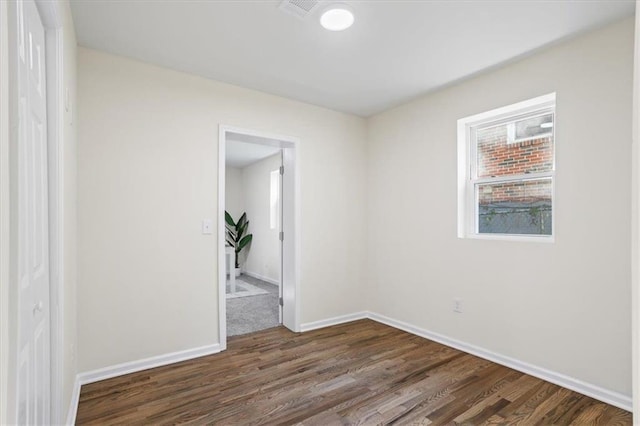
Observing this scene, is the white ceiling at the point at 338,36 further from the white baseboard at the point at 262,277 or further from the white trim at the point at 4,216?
the white baseboard at the point at 262,277

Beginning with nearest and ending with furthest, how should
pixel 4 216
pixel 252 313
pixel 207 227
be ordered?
pixel 4 216
pixel 207 227
pixel 252 313

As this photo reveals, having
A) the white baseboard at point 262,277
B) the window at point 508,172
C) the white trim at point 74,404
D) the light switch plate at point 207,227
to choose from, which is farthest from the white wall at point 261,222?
the white trim at point 74,404

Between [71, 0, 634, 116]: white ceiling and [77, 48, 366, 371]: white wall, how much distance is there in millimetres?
223

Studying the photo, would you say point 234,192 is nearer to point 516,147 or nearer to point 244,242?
point 244,242

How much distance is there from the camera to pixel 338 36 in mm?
2387

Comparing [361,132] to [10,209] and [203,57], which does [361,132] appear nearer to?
[203,57]

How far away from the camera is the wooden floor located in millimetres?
2059

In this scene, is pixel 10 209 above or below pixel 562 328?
above

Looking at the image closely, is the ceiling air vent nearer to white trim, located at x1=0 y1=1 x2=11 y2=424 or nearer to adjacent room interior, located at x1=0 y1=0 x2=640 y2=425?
adjacent room interior, located at x1=0 y1=0 x2=640 y2=425

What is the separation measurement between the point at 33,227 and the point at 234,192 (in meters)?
6.34

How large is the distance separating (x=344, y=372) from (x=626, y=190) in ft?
7.61

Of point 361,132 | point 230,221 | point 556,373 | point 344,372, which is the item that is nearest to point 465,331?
point 556,373

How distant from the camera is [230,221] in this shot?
7160mm

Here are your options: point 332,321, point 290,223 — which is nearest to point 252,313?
point 332,321
